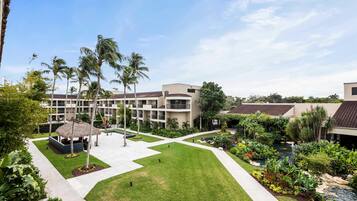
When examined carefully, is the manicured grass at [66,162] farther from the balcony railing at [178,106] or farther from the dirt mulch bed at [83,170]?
the balcony railing at [178,106]

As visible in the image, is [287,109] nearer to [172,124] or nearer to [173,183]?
[172,124]

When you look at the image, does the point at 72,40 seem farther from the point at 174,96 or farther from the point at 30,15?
the point at 174,96

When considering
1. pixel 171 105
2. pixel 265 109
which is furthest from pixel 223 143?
pixel 265 109

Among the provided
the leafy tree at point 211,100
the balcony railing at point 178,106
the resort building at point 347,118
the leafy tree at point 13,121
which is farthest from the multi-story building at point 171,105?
the resort building at point 347,118

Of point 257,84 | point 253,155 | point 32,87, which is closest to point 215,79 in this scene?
point 257,84

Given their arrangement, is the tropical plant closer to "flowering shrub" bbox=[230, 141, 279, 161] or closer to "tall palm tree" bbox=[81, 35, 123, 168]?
"flowering shrub" bbox=[230, 141, 279, 161]

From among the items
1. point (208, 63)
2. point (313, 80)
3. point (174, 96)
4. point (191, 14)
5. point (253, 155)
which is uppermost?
point (191, 14)
